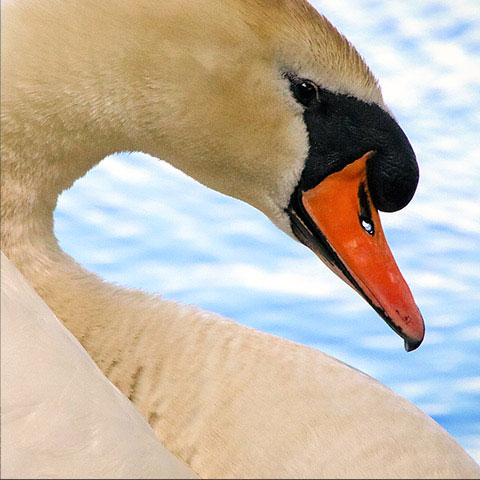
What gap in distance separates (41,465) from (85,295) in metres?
0.45

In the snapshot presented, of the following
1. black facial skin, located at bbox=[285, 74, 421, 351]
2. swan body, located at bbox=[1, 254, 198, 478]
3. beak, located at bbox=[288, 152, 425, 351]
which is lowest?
swan body, located at bbox=[1, 254, 198, 478]

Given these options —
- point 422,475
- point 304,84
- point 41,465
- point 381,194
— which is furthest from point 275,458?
point 304,84

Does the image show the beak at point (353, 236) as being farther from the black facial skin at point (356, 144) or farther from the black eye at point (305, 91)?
the black eye at point (305, 91)

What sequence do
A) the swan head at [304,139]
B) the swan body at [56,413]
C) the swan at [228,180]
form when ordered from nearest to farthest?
1. the swan body at [56,413]
2. the swan at [228,180]
3. the swan head at [304,139]

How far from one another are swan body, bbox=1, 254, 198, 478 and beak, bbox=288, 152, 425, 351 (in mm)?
558

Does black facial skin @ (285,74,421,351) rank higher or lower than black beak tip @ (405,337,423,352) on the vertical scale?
higher

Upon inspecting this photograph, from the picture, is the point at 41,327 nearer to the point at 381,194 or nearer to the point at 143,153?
the point at 143,153

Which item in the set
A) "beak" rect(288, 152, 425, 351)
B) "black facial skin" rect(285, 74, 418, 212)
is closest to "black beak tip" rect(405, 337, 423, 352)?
"beak" rect(288, 152, 425, 351)

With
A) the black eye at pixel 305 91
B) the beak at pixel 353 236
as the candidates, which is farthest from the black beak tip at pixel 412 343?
the black eye at pixel 305 91

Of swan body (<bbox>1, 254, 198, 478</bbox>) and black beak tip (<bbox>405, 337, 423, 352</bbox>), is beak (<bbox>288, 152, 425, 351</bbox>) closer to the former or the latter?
black beak tip (<bbox>405, 337, 423, 352</bbox>)

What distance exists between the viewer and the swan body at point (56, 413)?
4.50 feet

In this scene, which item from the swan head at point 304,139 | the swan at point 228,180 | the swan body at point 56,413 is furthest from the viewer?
the swan head at point 304,139

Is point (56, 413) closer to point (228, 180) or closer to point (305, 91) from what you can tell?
point (228, 180)

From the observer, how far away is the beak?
1.84m
